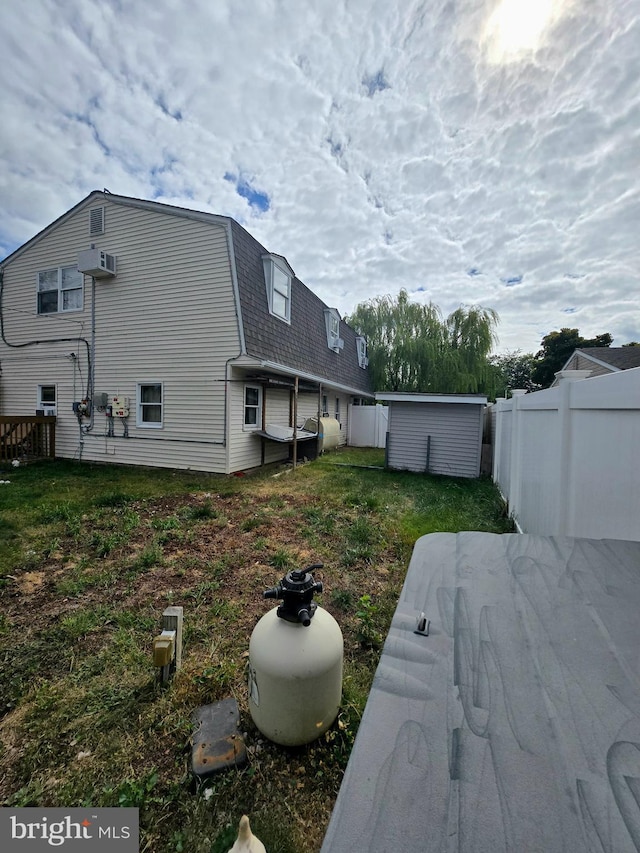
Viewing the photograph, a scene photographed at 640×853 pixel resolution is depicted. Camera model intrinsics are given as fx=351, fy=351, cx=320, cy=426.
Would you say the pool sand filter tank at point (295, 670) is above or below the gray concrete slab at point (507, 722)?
below

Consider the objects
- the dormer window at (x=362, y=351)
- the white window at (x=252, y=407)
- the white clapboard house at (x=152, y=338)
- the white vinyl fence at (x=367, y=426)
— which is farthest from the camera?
the dormer window at (x=362, y=351)

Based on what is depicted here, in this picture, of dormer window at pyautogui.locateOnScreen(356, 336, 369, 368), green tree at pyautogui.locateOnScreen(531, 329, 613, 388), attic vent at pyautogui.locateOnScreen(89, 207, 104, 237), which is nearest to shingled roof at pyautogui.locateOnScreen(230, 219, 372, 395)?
dormer window at pyautogui.locateOnScreen(356, 336, 369, 368)

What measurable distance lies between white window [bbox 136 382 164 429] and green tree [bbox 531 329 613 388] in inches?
1156

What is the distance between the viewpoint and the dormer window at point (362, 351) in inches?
666

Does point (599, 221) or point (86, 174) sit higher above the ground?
point (86, 174)

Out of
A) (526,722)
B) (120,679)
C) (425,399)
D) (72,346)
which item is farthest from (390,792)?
(72,346)

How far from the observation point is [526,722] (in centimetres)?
76

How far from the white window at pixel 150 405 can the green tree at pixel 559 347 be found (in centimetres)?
2935

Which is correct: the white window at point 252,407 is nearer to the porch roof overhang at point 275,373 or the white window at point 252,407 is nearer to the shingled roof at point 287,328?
the porch roof overhang at point 275,373

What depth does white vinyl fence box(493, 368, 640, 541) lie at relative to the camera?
5.15ft

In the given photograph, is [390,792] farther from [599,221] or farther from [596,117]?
[599,221]

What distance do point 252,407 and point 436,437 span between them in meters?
4.89

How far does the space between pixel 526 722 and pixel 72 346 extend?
38.7ft

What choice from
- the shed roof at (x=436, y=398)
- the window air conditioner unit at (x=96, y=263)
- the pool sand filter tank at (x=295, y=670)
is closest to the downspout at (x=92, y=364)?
the window air conditioner unit at (x=96, y=263)
